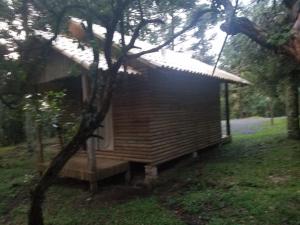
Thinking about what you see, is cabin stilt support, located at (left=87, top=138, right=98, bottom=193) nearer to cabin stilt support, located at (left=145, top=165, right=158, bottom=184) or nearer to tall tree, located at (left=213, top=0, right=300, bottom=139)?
cabin stilt support, located at (left=145, top=165, right=158, bottom=184)

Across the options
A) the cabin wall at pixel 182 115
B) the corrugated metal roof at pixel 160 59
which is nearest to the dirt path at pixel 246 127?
the corrugated metal roof at pixel 160 59

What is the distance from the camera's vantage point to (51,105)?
800cm

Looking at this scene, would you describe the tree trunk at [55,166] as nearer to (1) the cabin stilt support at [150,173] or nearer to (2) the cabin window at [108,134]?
(1) the cabin stilt support at [150,173]

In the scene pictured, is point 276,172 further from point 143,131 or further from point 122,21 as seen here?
point 122,21

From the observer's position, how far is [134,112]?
31.9 feet

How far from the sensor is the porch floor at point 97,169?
8.85 m

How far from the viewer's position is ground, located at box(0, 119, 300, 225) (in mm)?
6688

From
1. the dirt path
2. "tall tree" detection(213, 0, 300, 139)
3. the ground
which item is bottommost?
the ground

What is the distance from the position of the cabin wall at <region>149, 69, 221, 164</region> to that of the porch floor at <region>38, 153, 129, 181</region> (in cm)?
95

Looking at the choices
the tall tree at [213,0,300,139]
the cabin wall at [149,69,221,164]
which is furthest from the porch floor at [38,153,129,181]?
the tall tree at [213,0,300,139]

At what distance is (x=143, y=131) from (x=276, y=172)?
3650 mm

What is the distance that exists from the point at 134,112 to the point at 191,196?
302cm

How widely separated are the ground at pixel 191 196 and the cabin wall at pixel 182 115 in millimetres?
713

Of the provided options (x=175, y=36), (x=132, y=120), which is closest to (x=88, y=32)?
(x=175, y=36)
